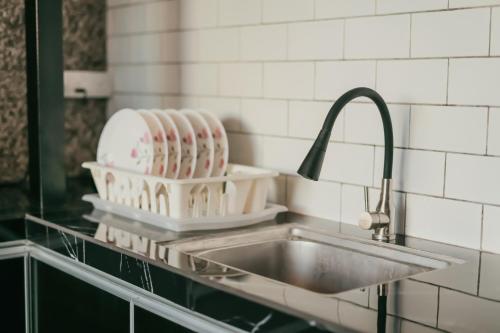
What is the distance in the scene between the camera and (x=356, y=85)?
1.69 meters

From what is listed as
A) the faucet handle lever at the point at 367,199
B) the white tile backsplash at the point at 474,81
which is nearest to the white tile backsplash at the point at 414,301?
the faucet handle lever at the point at 367,199

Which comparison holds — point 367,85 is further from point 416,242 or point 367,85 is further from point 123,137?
point 123,137

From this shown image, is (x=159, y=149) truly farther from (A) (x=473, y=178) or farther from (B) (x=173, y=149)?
(A) (x=473, y=178)

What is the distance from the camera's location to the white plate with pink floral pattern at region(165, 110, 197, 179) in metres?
1.88

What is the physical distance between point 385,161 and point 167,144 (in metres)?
0.61

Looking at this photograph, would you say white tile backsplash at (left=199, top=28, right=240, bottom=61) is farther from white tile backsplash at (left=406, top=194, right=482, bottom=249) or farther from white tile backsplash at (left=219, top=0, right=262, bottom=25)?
white tile backsplash at (left=406, top=194, right=482, bottom=249)

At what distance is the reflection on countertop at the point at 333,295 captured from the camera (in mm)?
1027

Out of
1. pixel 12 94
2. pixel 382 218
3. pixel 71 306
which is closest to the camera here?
pixel 382 218

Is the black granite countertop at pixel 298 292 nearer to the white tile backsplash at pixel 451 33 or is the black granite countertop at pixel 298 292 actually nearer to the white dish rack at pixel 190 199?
the white dish rack at pixel 190 199

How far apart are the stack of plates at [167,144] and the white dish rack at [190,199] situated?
8cm

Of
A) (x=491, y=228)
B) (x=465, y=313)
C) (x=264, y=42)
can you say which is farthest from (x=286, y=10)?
(x=465, y=313)

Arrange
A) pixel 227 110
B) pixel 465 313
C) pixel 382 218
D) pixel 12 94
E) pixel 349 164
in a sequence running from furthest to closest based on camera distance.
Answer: pixel 12 94 < pixel 227 110 < pixel 349 164 < pixel 382 218 < pixel 465 313

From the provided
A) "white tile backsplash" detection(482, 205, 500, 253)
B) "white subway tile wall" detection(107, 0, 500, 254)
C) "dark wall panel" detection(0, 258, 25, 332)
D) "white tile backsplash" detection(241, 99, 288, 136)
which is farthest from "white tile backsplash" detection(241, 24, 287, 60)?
"dark wall panel" detection(0, 258, 25, 332)

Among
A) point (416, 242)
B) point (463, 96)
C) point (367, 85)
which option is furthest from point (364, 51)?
point (416, 242)
